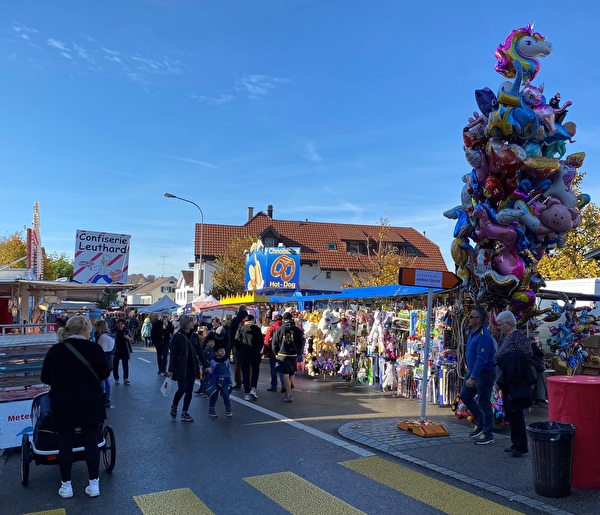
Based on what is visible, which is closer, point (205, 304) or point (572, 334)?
point (572, 334)

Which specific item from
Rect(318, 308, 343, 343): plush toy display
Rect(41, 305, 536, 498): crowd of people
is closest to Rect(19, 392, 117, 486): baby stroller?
Rect(41, 305, 536, 498): crowd of people

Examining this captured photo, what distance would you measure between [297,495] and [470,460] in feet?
8.04

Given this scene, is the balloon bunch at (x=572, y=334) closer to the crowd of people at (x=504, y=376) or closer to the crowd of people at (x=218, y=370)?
the crowd of people at (x=218, y=370)

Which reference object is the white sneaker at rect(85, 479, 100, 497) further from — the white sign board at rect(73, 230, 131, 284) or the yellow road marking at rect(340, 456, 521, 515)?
the white sign board at rect(73, 230, 131, 284)

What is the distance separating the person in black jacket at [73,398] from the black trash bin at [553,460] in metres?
4.34

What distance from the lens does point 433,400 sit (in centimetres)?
1098

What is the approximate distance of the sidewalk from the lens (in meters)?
5.29

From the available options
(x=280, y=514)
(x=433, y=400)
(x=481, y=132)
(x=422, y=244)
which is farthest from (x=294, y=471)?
(x=422, y=244)

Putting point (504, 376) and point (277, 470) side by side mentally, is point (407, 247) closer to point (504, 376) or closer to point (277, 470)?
point (504, 376)

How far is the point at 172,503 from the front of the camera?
527cm

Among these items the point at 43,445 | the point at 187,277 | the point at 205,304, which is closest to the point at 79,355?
the point at 43,445

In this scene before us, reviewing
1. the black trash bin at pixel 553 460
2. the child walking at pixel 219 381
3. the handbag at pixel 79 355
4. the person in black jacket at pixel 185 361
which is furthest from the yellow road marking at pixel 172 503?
the child walking at pixel 219 381

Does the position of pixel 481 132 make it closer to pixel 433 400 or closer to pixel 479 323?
pixel 479 323

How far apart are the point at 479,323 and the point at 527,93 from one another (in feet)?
13.2
